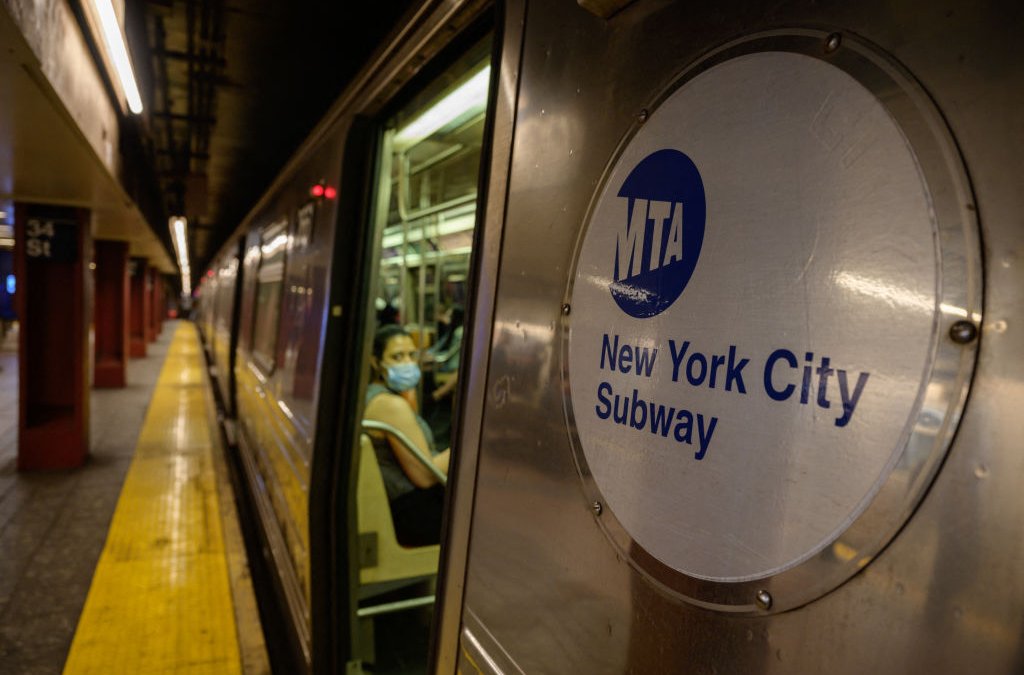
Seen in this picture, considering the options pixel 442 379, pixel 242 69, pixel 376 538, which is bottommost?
pixel 376 538

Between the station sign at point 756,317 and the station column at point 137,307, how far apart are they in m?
17.3

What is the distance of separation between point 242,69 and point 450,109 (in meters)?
2.17

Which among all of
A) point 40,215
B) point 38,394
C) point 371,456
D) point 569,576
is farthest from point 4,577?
point 569,576

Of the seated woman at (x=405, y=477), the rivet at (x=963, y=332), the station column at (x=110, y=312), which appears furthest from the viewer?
the station column at (x=110, y=312)

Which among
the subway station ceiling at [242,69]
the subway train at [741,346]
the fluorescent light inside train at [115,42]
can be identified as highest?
the subway station ceiling at [242,69]

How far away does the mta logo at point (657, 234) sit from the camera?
0.85 meters

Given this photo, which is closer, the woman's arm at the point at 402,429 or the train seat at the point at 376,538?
the train seat at the point at 376,538

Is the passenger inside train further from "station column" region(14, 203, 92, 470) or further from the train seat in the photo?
"station column" region(14, 203, 92, 470)

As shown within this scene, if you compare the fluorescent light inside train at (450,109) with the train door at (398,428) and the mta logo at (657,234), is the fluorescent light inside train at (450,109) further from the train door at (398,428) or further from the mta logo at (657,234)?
the mta logo at (657,234)

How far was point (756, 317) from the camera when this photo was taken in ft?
2.47

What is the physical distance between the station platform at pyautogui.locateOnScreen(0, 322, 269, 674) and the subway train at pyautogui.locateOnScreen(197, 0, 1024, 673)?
8.06ft

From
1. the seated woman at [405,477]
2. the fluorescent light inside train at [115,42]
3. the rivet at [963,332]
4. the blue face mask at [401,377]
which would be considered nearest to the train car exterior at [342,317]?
the seated woman at [405,477]

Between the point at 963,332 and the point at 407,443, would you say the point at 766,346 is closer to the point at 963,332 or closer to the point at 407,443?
the point at 963,332

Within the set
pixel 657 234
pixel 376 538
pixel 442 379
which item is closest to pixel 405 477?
pixel 376 538
